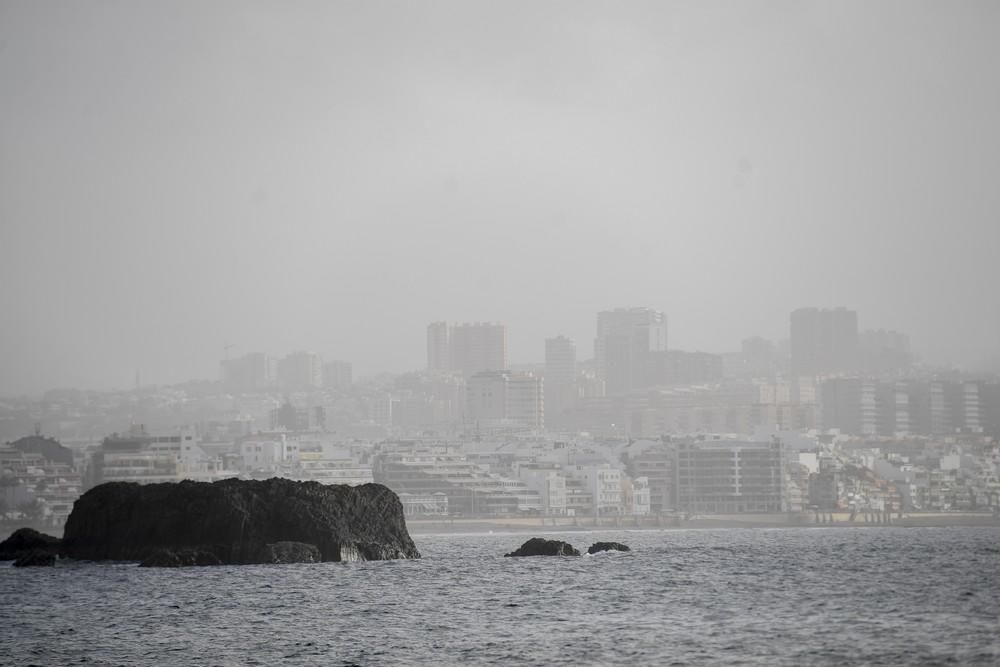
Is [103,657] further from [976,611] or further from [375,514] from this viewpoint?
[375,514]

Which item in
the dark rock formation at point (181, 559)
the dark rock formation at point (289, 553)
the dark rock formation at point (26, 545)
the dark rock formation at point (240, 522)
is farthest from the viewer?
the dark rock formation at point (26, 545)

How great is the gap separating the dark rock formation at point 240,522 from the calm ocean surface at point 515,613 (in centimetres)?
389

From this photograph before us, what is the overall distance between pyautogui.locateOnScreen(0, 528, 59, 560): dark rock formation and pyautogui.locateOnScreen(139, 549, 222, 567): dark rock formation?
43.0 ft

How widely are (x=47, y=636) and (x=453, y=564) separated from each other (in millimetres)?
41914

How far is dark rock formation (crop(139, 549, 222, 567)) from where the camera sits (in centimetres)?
9275

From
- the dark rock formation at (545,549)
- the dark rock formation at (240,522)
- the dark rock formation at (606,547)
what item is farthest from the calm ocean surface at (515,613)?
the dark rock formation at (606,547)

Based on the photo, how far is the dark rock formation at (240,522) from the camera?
96438 mm

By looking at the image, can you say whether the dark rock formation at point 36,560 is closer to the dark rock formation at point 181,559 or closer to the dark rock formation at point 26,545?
the dark rock formation at point 26,545

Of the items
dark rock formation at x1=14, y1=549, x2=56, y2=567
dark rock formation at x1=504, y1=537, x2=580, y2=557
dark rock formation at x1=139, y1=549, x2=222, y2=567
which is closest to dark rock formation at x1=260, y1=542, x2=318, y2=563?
dark rock formation at x1=139, y1=549, x2=222, y2=567

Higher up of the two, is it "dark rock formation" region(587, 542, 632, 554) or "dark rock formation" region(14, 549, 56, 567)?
"dark rock formation" region(587, 542, 632, 554)

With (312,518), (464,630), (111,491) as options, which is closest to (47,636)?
(464,630)

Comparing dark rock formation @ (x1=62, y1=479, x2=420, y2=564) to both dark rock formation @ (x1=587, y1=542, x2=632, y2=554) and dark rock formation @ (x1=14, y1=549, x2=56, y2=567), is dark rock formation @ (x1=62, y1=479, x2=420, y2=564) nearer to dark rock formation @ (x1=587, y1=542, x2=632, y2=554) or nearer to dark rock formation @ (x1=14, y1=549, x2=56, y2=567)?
dark rock formation @ (x1=14, y1=549, x2=56, y2=567)

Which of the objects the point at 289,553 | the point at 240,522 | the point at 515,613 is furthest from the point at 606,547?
the point at 515,613

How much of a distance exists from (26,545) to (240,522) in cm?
1955
